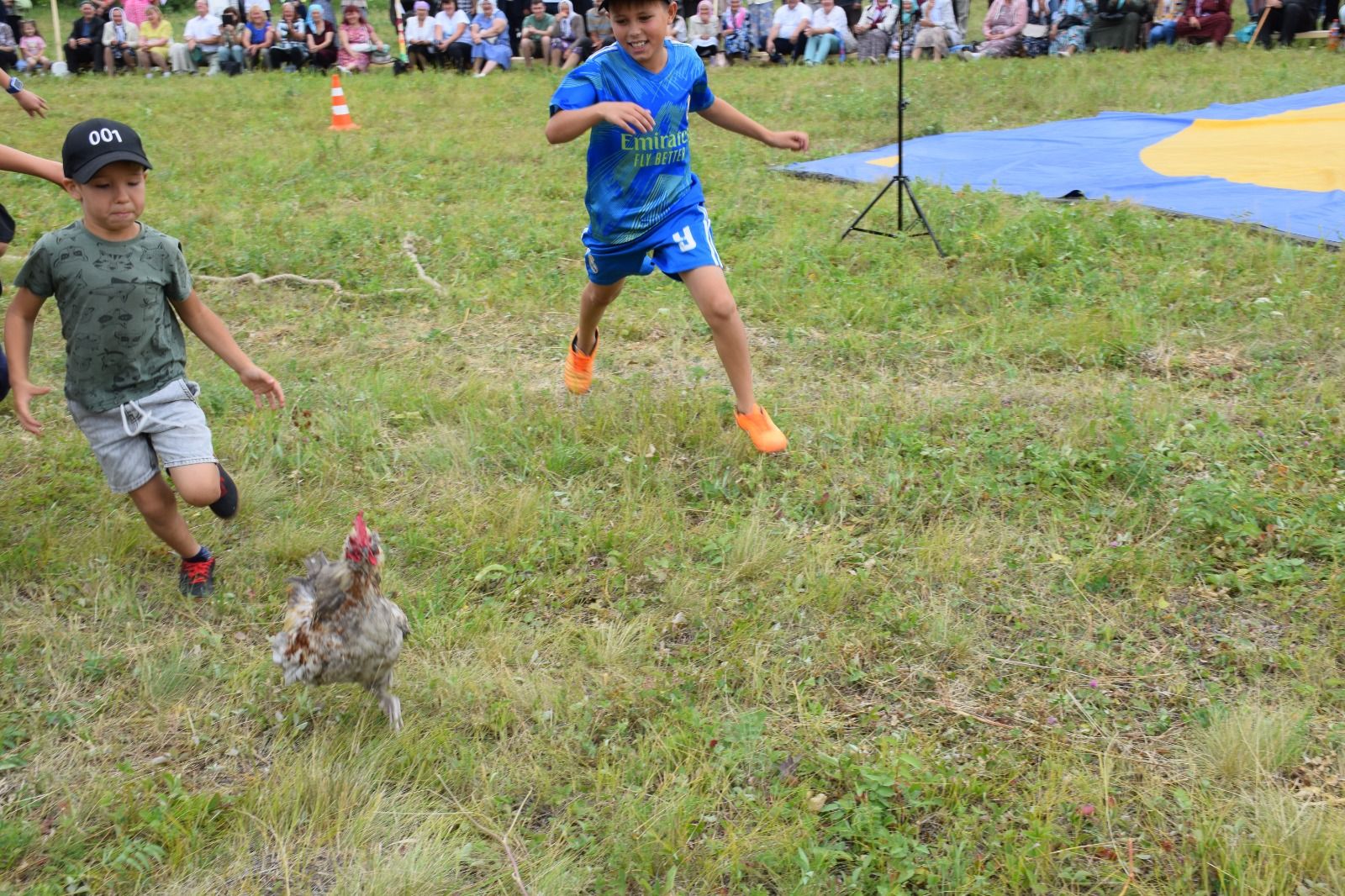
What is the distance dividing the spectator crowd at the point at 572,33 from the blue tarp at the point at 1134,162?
5.17 metres

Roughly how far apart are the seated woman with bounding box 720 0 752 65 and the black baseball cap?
50.7 ft

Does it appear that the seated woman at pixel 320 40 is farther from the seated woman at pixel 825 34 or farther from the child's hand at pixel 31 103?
the child's hand at pixel 31 103

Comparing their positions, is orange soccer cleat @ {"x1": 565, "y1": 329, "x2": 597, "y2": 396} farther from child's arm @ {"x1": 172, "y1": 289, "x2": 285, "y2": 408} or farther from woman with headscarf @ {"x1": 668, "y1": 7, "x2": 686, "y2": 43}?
woman with headscarf @ {"x1": 668, "y1": 7, "x2": 686, "y2": 43}

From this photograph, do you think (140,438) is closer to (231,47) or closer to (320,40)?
(320,40)

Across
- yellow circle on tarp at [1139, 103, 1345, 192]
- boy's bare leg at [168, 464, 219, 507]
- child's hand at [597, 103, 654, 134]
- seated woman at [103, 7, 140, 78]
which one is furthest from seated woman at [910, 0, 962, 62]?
boy's bare leg at [168, 464, 219, 507]

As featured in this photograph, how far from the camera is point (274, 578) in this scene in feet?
12.9

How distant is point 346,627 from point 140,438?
1304 mm

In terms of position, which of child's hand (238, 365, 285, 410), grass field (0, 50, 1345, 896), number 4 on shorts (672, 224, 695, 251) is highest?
number 4 on shorts (672, 224, 695, 251)

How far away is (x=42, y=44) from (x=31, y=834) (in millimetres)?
19880

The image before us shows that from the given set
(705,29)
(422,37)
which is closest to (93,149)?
(705,29)

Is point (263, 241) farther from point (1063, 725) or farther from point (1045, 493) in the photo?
point (1063, 725)

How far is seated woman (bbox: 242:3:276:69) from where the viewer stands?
18.4 metres

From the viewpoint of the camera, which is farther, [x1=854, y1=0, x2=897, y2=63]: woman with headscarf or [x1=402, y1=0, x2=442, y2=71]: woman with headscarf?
[x1=402, y1=0, x2=442, y2=71]: woman with headscarf

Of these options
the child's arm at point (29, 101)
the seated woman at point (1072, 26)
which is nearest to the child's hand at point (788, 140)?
the child's arm at point (29, 101)
